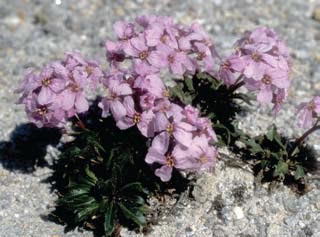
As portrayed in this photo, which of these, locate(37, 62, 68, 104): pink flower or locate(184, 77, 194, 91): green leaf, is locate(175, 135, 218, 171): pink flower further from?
locate(37, 62, 68, 104): pink flower

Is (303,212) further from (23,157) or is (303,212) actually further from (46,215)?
(23,157)

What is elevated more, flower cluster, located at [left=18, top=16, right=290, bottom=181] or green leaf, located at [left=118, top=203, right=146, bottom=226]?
flower cluster, located at [left=18, top=16, right=290, bottom=181]

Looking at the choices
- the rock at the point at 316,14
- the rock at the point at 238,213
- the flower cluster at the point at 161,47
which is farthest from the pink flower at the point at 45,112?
the rock at the point at 316,14

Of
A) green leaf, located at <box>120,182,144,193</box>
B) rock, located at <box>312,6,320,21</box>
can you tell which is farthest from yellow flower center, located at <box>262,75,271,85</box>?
rock, located at <box>312,6,320,21</box>

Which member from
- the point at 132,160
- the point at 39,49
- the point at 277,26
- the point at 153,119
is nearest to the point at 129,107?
the point at 153,119

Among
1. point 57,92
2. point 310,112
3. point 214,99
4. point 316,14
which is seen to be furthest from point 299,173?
point 316,14

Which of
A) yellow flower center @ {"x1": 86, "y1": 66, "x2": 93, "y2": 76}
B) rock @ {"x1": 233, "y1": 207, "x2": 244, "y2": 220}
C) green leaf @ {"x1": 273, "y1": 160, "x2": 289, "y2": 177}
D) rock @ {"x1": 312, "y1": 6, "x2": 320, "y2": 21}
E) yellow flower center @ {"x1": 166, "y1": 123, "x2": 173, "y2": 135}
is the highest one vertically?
yellow flower center @ {"x1": 166, "y1": 123, "x2": 173, "y2": 135}

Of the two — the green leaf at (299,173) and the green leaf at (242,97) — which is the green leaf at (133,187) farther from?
the green leaf at (299,173)

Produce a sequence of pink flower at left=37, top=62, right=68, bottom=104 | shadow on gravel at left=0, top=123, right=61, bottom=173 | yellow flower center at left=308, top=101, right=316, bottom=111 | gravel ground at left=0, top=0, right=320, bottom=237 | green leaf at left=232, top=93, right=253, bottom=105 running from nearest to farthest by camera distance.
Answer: pink flower at left=37, top=62, right=68, bottom=104 < yellow flower center at left=308, top=101, right=316, bottom=111 < gravel ground at left=0, top=0, right=320, bottom=237 < green leaf at left=232, top=93, right=253, bottom=105 < shadow on gravel at left=0, top=123, right=61, bottom=173
